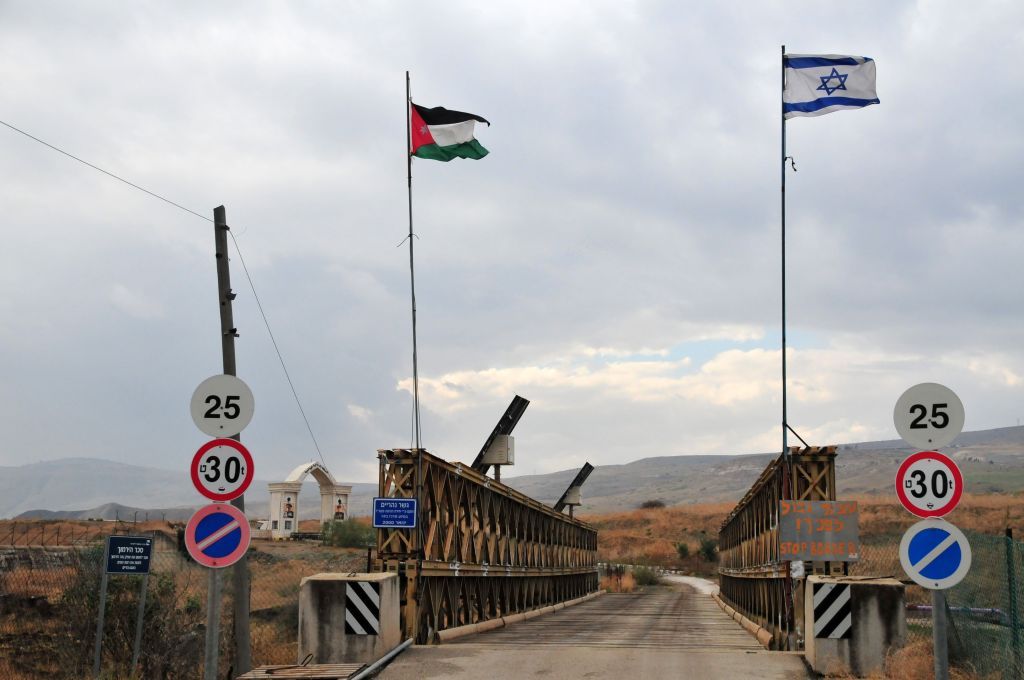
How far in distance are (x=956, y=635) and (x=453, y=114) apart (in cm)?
1278

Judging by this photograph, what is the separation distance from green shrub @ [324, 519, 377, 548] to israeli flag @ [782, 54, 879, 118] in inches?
1428

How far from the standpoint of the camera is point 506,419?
28.8 metres

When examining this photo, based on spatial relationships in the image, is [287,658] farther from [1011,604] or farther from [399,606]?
[1011,604]

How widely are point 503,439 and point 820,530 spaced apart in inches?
599

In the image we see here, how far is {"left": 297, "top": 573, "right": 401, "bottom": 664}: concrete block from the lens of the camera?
12.6m

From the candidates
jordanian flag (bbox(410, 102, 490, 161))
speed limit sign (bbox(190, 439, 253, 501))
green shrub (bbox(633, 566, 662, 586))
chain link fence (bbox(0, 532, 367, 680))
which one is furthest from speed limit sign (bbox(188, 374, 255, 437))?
green shrub (bbox(633, 566, 662, 586))

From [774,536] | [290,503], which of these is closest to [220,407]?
[774,536]

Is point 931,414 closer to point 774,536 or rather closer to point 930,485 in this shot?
point 930,485

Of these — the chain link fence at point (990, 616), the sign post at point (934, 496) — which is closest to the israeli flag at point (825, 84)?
the chain link fence at point (990, 616)

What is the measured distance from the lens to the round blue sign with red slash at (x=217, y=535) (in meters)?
8.34

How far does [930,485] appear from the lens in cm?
791

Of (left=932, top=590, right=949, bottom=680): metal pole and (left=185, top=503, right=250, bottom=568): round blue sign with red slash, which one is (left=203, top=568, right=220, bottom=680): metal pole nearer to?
(left=185, top=503, right=250, bottom=568): round blue sign with red slash

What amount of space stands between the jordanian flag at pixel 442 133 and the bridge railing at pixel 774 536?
8.69 meters

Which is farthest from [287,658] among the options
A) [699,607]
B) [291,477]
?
[291,477]
